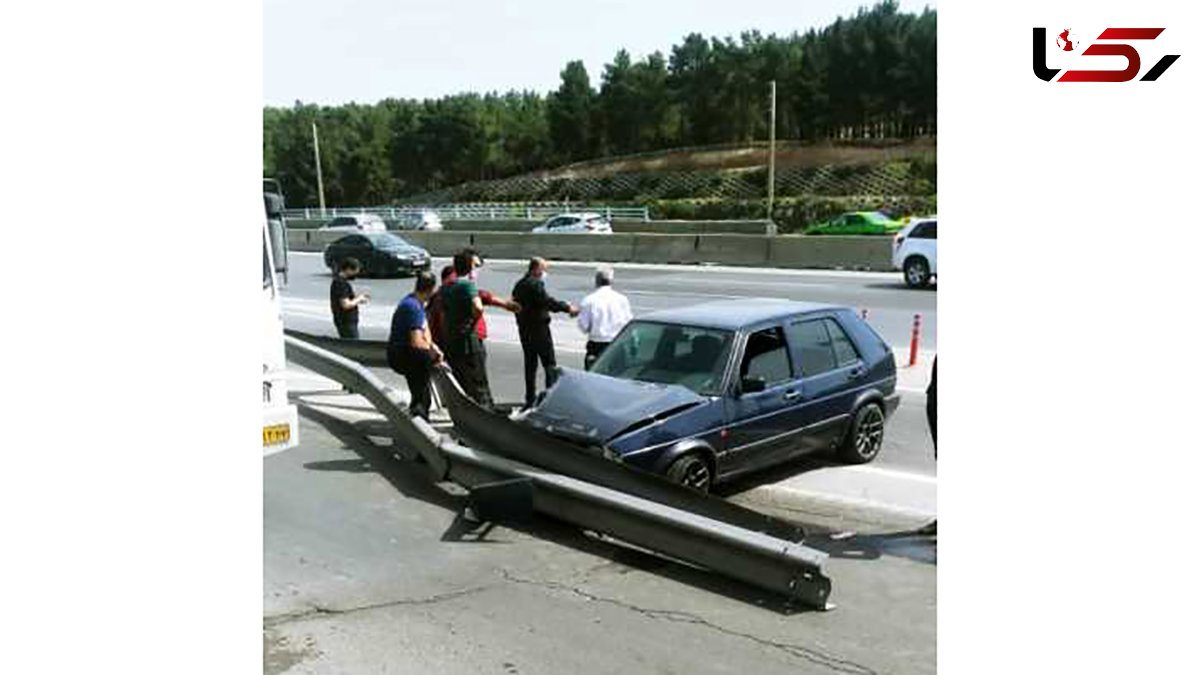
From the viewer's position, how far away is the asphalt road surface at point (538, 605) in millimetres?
4777

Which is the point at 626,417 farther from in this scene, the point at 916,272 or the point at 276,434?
the point at 916,272

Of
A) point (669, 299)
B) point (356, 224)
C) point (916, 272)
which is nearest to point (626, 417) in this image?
point (669, 299)

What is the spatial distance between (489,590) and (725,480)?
2331mm

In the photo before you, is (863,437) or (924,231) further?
(924,231)

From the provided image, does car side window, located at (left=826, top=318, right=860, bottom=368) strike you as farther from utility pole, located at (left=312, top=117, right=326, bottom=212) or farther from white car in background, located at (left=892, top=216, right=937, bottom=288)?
white car in background, located at (left=892, top=216, right=937, bottom=288)

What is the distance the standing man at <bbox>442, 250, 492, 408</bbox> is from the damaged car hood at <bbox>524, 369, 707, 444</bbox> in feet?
7.43

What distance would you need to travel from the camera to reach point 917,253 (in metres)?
22.5

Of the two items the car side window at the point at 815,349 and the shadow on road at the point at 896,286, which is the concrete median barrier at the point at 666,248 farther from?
the car side window at the point at 815,349

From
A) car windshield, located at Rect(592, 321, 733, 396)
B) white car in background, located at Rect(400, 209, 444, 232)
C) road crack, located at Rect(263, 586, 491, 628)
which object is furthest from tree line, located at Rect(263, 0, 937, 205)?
road crack, located at Rect(263, 586, 491, 628)

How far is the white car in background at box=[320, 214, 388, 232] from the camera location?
132ft

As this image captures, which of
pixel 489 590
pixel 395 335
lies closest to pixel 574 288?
pixel 395 335

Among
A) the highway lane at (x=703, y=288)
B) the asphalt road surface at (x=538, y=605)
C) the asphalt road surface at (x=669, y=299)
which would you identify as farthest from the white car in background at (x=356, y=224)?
the asphalt road surface at (x=538, y=605)

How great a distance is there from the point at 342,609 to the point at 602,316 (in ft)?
16.5
